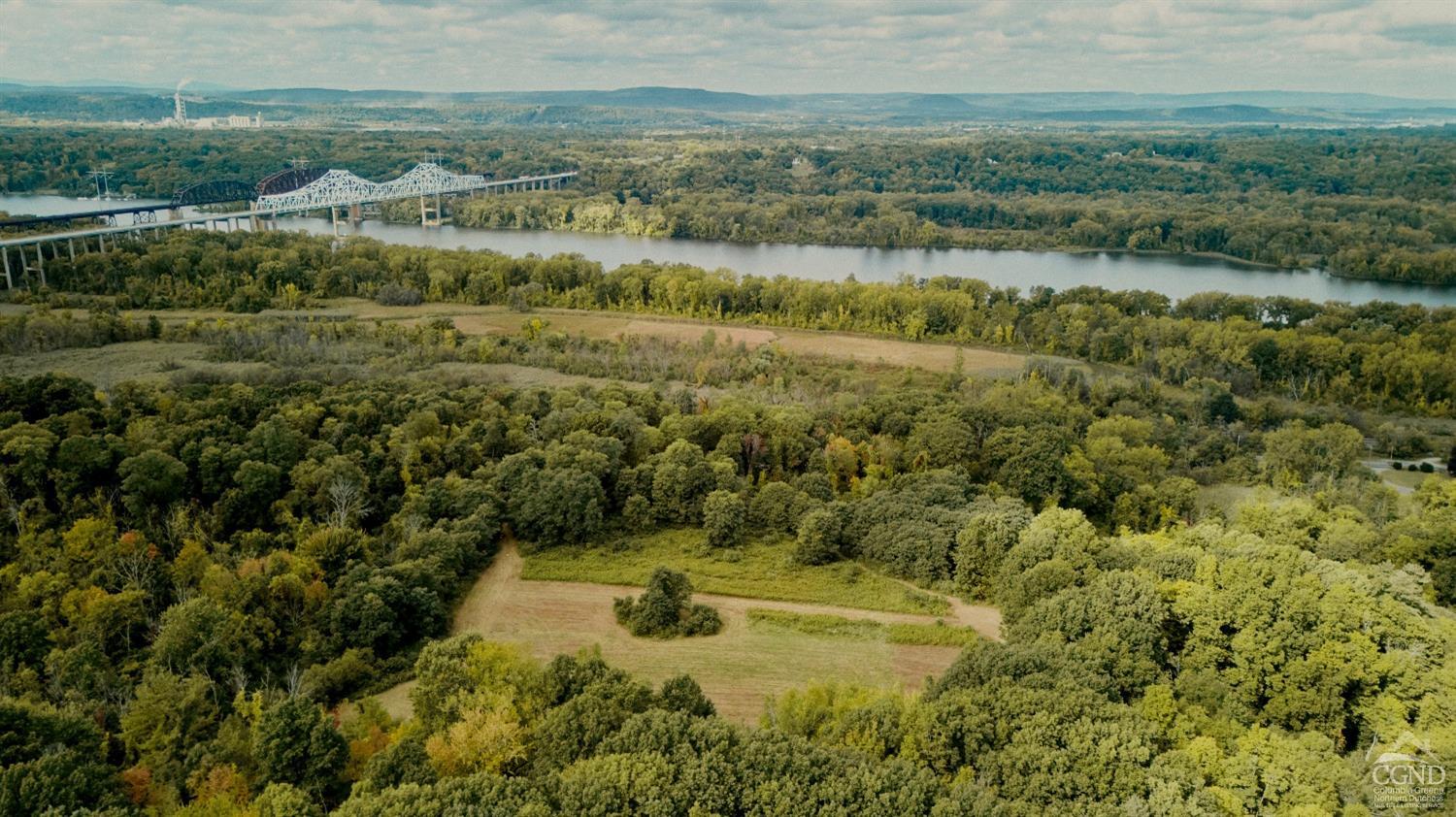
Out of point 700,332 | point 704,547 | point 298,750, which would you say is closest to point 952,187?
point 700,332

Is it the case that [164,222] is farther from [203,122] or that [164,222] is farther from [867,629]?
[203,122]

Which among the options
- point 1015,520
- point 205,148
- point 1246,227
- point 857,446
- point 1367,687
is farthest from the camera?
point 205,148

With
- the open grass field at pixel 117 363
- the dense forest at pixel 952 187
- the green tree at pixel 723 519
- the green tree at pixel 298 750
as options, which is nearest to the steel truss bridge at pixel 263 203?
the dense forest at pixel 952 187

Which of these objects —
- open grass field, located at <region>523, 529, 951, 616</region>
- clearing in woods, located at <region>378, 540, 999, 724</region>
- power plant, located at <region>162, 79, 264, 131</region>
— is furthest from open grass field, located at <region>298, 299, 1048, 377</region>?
power plant, located at <region>162, 79, 264, 131</region>

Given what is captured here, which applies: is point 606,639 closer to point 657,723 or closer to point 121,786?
point 657,723

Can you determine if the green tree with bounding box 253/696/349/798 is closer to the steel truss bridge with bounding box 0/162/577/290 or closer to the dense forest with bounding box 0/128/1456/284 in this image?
the steel truss bridge with bounding box 0/162/577/290

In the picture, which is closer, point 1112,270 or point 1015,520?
point 1015,520

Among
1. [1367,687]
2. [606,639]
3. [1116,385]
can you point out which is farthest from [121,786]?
[1116,385]
